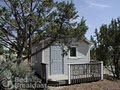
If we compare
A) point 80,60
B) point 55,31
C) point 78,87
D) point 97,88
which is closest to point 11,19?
point 55,31

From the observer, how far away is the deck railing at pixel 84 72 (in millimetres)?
15092

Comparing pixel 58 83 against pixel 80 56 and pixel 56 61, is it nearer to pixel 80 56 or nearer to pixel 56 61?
pixel 56 61

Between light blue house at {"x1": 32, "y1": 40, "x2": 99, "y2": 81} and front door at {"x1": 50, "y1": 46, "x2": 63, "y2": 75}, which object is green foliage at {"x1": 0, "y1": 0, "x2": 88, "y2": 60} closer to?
light blue house at {"x1": 32, "y1": 40, "x2": 99, "y2": 81}

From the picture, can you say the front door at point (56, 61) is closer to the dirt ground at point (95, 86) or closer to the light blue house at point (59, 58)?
the light blue house at point (59, 58)

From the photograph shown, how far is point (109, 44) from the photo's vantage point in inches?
698

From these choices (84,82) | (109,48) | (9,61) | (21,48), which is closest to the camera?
(9,61)

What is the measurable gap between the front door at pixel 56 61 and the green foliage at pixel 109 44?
3362 millimetres

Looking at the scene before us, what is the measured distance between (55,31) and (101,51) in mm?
7243

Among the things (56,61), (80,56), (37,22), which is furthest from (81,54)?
(37,22)

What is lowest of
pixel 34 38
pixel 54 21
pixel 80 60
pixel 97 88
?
pixel 97 88

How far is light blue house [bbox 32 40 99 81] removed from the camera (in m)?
17.3

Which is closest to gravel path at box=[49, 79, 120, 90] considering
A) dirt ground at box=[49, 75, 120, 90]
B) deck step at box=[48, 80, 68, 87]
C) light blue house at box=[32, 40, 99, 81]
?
dirt ground at box=[49, 75, 120, 90]

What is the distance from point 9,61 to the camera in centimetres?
1207

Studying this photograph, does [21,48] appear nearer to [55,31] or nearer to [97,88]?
[55,31]
